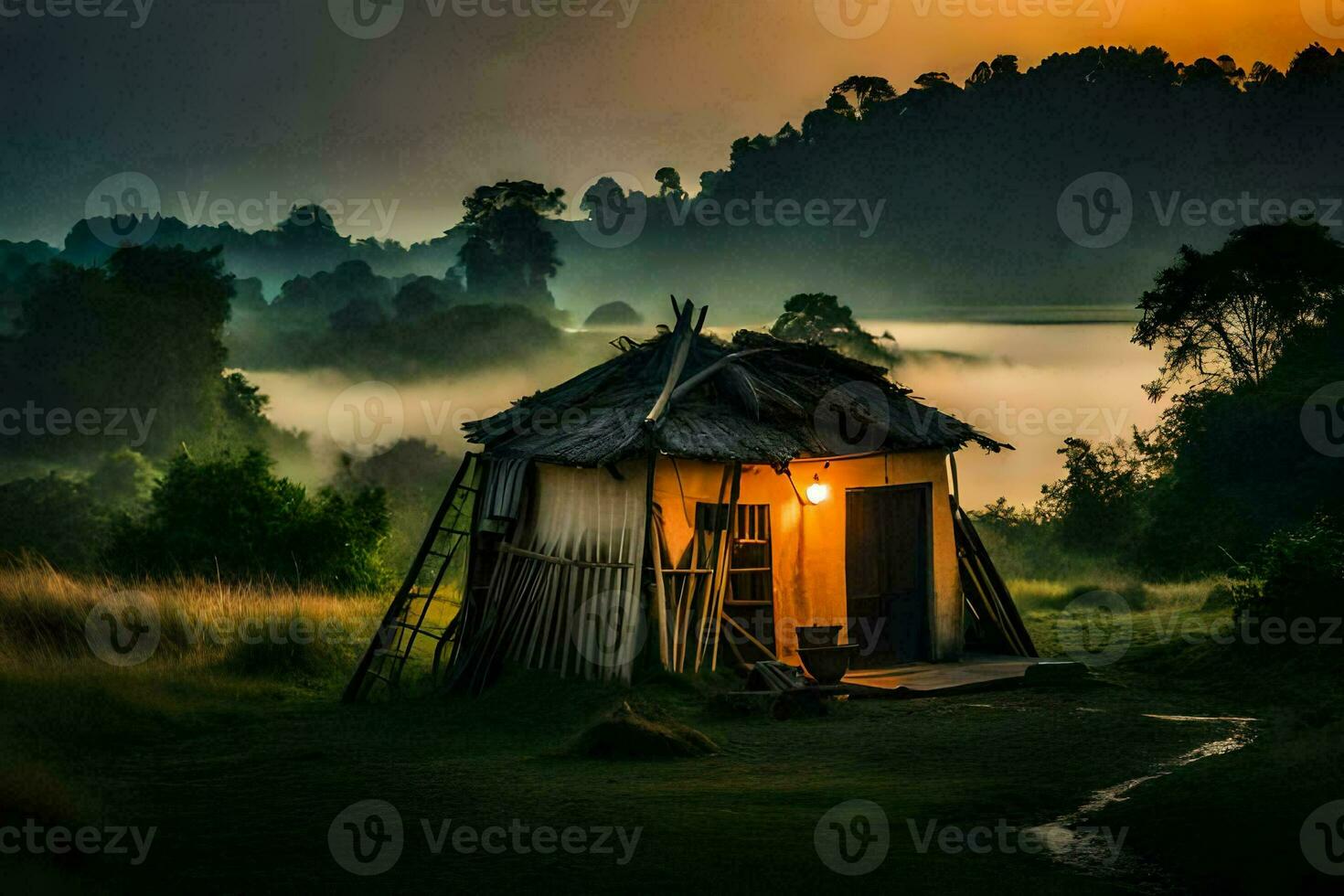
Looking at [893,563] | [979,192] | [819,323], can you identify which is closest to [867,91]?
[979,192]

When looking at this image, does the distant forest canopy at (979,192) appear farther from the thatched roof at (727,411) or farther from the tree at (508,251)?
the thatched roof at (727,411)

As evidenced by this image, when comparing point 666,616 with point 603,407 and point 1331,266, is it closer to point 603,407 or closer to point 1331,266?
point 603,407

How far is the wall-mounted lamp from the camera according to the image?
52.6 feet

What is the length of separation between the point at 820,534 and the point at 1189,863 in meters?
8.95

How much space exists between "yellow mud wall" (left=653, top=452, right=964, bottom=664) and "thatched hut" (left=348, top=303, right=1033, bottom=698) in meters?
0.02

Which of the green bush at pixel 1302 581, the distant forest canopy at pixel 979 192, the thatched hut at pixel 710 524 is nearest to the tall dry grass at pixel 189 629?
the thatched hut at pixel 710 524

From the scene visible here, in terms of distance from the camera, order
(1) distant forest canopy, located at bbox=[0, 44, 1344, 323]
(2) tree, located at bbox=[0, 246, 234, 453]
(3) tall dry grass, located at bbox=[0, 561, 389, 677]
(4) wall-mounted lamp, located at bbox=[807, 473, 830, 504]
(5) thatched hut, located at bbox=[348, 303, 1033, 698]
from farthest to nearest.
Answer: (1) distant forest canopy, located at bbox=[0, 44, 1344, 323]
(2) tree, located at bbox=[0, 246, 234, 453]
(3) tall dry grass, located at bbox=[0, 561, 389, 677]
(4) wall-mounted lamp, located at bbox=[807, 473, 830, 504]
(5) thatched hut, located at bbox=[348, 303, 1033, 698]

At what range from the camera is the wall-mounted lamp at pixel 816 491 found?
1605 cm

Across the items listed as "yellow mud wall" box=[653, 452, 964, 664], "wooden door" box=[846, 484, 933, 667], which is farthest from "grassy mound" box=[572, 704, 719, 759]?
"wooden door" box=[846, 484, 933, 667]

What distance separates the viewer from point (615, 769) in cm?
1105

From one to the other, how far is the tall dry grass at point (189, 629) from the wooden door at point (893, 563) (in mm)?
7074

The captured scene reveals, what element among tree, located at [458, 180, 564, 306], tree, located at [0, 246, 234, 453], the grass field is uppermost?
tree, located at [458, 180, 564, 306]

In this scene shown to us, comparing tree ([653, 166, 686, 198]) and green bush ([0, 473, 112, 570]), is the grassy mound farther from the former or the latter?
tree ([653, 166, 686, 198])

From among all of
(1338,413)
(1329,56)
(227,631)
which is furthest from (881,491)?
(1329,56)
